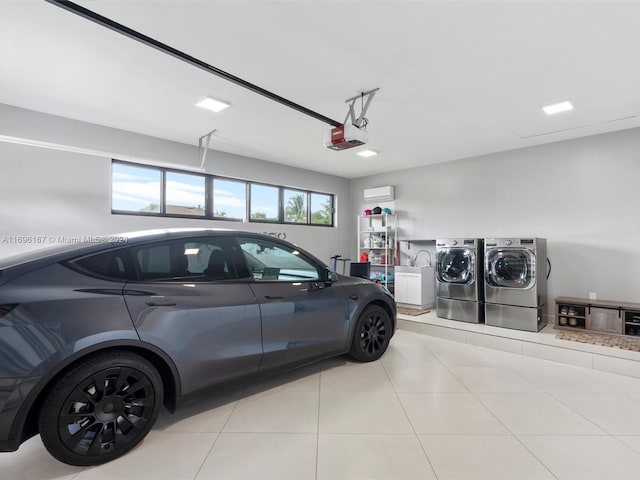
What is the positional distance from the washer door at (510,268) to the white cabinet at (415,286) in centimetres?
116

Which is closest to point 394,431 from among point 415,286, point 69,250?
point 69,250

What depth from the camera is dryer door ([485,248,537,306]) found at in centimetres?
404

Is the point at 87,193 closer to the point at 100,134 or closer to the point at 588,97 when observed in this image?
the point at 100,134

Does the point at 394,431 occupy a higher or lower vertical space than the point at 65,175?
lower

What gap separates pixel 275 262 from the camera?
256 cm

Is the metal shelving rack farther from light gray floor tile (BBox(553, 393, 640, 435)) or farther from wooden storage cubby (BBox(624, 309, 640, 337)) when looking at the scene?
light gray floor tile (BBox(553, 393, 640, 435))

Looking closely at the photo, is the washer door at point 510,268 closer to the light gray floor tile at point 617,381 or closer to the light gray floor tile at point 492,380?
the light gray floor tile at point 617,381

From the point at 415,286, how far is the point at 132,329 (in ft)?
14.8

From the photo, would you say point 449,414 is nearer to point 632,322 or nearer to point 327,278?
point 327,278

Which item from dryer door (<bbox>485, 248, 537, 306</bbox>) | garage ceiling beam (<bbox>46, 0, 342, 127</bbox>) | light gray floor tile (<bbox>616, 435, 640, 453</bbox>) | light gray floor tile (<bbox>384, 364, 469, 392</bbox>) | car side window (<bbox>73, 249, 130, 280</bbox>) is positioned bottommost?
light gray floor tile (<bbox>616, 435, 640, 453</bbox>)

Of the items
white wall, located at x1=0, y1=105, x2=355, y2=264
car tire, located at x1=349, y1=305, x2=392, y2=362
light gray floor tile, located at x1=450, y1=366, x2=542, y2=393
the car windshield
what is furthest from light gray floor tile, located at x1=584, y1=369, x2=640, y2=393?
white wall, located at x1=0, y1=105, x2=355, y2=264

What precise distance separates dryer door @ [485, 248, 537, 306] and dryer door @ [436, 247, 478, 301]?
0.63 ft

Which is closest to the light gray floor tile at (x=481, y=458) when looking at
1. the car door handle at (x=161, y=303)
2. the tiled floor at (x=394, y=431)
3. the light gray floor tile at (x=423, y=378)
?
the tiled floor at (x=394, y=431)

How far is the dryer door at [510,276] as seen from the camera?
13.3ft
